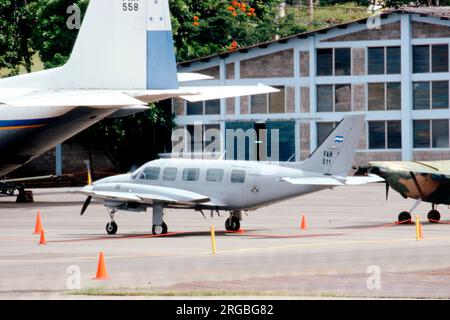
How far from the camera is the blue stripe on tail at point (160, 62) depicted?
44.1 meters

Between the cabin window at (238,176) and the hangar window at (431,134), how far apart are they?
1461 inches

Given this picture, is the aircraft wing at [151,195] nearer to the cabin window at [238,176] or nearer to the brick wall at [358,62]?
the cabin window at [238,176]

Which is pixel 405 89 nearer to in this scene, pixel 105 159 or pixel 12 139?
pixel 105 159

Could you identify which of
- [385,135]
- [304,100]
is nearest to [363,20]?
[304,100]

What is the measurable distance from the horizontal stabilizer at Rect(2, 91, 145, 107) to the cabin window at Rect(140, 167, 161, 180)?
13.3 feet

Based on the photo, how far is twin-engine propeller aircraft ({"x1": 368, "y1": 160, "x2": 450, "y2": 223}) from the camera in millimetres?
38250

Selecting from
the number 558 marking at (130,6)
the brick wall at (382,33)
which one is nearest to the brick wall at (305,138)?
the brick wall at (382,33)

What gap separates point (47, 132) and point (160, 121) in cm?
2821

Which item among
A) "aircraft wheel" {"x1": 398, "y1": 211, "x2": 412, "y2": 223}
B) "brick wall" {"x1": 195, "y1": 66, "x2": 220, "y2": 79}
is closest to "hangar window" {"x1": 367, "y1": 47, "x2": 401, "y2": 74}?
"brick wall" {"x1": 195, "y1": 66, "x2": 220, "y2": 79}

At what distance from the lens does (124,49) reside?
148ft

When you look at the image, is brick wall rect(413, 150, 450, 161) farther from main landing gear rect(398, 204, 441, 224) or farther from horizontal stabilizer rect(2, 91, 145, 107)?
main landing gear rect(398, 204, 441, 224)

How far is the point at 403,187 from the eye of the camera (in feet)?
126

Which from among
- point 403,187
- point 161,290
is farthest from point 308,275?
point 403,187

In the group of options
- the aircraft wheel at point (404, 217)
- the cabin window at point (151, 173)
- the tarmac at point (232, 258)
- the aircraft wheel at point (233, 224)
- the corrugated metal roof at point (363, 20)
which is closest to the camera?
the tarmac at point (232, 258)
